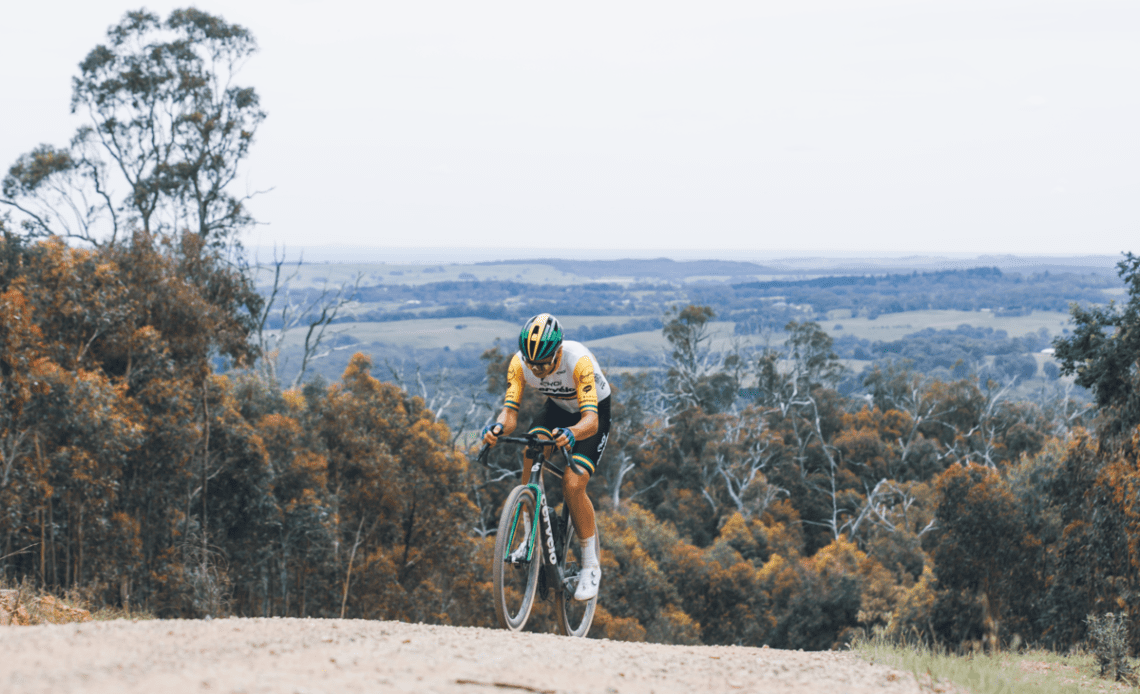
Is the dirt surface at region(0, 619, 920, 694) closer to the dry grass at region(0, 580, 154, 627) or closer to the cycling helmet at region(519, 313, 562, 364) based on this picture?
the cycling helmet at region(519, 313, 562, 364)

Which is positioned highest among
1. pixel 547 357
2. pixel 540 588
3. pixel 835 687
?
pixel 547 357

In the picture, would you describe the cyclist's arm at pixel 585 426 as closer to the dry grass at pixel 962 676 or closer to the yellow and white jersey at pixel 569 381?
the yellow and white jersey at pixel 569 381

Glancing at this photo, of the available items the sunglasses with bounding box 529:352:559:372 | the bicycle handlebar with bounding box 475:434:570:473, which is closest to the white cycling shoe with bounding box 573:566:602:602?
the bicycle handlebar with bounding box 475:434:570:473

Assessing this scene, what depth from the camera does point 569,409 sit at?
7586mm

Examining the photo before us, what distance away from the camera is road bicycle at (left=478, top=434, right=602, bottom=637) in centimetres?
678

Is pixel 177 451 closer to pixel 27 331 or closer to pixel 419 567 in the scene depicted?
pixel 27 331

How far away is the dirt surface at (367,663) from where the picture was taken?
392 cm

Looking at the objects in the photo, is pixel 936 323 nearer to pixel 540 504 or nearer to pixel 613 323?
pixel 613 323

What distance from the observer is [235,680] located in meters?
3.88

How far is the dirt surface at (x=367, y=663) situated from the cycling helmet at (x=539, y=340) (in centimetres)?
215

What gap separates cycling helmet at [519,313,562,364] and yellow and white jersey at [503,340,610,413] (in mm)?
242

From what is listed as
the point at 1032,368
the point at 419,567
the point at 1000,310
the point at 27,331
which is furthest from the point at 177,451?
the point at 1000,310

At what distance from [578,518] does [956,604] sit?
21923 mm

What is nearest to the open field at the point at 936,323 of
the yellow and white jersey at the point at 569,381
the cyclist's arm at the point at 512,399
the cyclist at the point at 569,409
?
the cyclist at the point at 569,409
